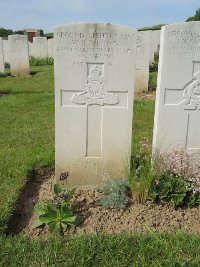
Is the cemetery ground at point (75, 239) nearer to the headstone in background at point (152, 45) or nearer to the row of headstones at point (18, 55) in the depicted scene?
the headstone in background at point (152, 45)

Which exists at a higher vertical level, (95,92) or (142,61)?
(142,61)

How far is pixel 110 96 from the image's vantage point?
370cm

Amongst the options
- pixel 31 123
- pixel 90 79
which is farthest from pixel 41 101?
pixel 90 79

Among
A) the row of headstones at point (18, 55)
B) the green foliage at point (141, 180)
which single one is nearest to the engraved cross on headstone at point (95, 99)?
the green foliage at point (141, 180)

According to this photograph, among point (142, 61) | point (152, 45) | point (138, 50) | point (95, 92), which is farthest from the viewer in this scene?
point (152, 45)

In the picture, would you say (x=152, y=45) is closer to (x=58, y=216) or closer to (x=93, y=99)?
(x=93, y=99)

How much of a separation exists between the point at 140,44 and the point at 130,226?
706 cm

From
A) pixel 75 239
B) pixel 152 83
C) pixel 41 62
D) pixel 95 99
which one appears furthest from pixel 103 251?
pixel 41 62

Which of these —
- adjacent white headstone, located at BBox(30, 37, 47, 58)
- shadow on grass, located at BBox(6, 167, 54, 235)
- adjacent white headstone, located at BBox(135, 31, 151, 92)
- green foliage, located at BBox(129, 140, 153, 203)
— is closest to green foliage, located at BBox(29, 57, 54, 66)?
adjacent white headstone, located at BBox(30, 37, 47, 58)

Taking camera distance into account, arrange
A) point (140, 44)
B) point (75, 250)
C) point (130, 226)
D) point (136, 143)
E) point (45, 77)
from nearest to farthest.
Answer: point (75, 250) → point (130, 226) → point (136, 143) → point (140, 44) → point (45, 77)

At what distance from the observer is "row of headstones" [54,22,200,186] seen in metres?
3.53

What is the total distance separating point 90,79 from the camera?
364 centimetres

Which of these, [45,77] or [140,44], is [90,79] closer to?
[140,44]

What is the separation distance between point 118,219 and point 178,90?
4.95ft
